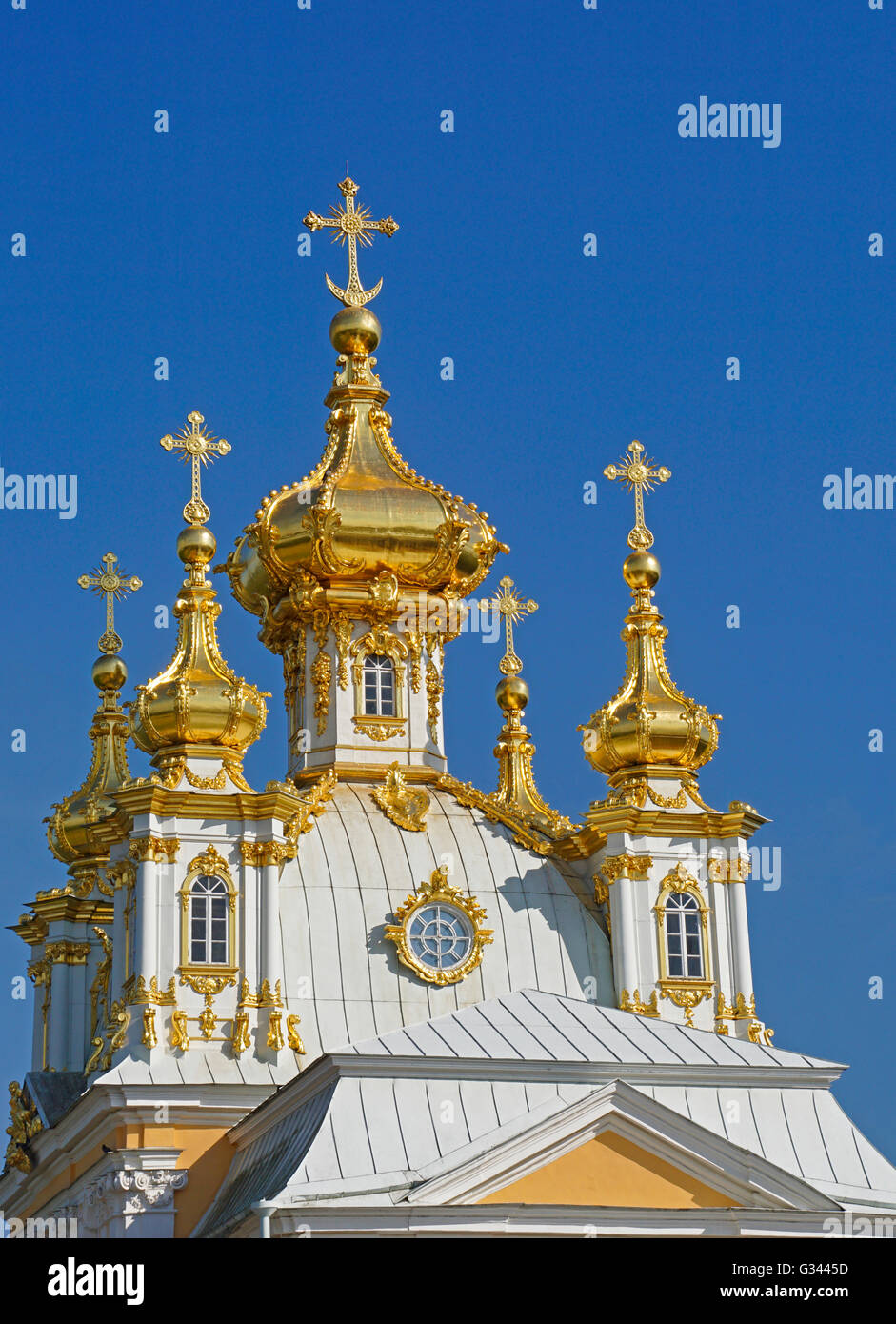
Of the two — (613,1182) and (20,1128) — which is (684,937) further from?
(20,1128)

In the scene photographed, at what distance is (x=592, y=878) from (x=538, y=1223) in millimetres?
9343

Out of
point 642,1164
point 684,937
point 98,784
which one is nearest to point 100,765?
point 98,784

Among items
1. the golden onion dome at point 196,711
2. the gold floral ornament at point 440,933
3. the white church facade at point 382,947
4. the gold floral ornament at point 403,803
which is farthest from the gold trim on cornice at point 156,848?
the gold floral ornament at point 403,803

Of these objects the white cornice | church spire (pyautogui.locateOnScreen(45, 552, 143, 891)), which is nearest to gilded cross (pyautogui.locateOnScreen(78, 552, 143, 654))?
church spire (pyautogui.locateOnScreen(45, 552, 143, 891))

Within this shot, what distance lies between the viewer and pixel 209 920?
3195 cm

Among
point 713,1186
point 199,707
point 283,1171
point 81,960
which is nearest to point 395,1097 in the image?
point 283,1171

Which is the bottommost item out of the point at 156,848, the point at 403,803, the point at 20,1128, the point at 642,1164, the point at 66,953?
the point at 642,1164

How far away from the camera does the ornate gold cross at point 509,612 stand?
135 ft

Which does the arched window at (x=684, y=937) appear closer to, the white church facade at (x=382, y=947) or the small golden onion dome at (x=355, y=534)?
the white church facade at (x=382, y=947)

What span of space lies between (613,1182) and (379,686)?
11560mm

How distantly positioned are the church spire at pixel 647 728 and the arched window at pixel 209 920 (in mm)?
5868

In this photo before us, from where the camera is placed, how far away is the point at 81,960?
39.2m
